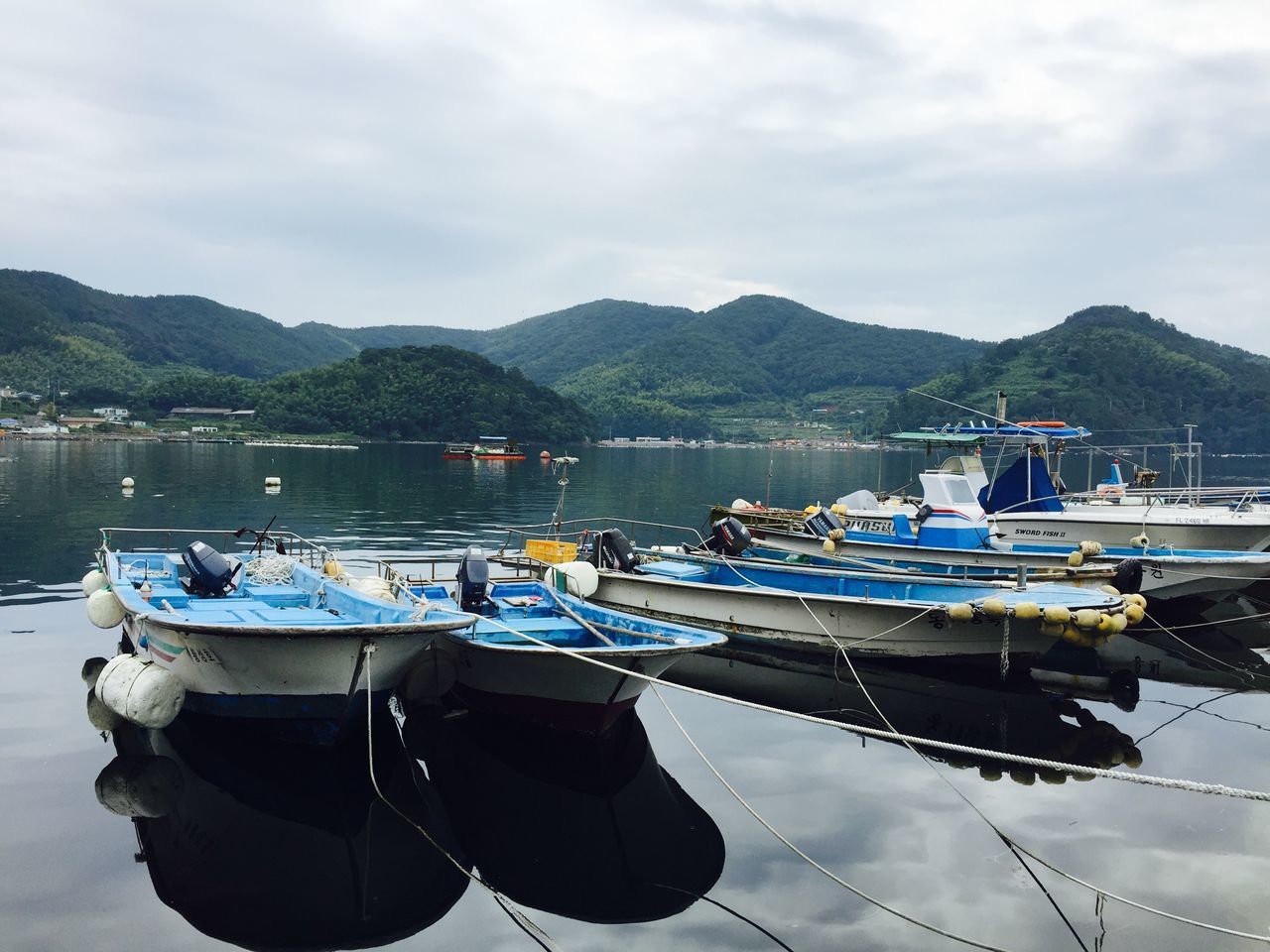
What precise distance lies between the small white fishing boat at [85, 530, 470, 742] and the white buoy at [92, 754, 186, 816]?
572 millimetres

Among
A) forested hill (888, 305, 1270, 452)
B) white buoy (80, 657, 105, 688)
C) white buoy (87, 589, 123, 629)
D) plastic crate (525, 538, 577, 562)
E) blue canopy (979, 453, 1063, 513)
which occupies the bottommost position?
white buoy (80, 657, 105, 688)

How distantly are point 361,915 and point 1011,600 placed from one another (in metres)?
11.0

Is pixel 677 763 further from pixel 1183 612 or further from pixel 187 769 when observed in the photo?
pixel 1183 612

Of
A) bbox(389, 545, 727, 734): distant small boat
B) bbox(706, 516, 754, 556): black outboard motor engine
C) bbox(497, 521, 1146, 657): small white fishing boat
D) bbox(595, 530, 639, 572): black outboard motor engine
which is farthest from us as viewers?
bbox(706, 516, 754, 556): black outboard motor engine

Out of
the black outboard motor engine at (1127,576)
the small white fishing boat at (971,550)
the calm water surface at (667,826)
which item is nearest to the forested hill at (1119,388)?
the small white fishing boat at (971,550)

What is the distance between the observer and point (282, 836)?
32.6 ft

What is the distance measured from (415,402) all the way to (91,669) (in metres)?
150

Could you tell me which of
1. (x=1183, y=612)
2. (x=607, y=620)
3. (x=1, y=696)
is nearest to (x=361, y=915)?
(x=607, y=620)

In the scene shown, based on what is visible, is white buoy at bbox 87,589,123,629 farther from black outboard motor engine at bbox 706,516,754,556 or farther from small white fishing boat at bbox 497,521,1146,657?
black outboard motor engine at bbox 706,516,754,556

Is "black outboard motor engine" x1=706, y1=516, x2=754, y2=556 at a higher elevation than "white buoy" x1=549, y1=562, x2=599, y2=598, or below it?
higher

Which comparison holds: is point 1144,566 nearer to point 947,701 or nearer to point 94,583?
point 947,701

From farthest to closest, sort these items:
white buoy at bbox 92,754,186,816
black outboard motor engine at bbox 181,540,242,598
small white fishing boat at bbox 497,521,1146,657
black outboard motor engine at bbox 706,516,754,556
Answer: black outboard motor engine at bbox 706,516,754,556, small white fishing boat at bbox 497,521,1146,657, black outboard motor engine at bbox 181,540,242,598, white buoy at bbox 92,754,186,816

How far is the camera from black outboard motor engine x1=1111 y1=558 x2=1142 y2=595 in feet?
59.0

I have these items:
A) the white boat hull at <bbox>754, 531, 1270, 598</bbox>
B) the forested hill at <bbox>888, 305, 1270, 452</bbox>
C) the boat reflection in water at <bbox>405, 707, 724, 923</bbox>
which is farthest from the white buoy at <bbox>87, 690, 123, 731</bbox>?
the forested hill at <bbox>888, 305, 1270, 452</bbox>
